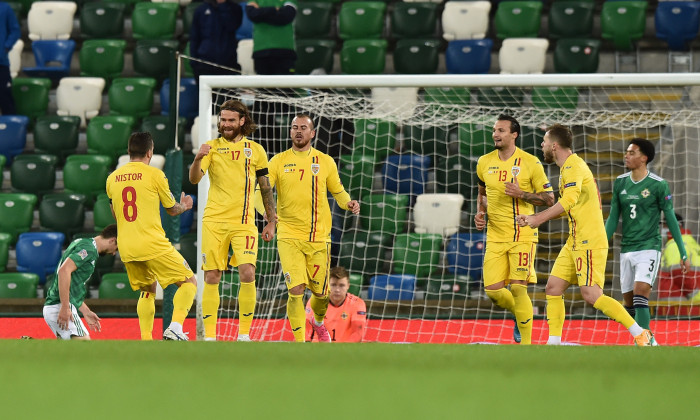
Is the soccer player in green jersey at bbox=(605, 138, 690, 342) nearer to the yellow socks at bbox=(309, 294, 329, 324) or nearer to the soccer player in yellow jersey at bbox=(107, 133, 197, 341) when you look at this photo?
the yellow socks at bbox=(309, 294, 329, 324)

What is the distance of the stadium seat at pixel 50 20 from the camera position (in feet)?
41.2

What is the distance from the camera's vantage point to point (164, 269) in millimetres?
6715

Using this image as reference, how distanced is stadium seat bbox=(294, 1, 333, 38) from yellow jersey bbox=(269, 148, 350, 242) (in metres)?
5.04

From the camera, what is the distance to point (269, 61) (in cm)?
1015

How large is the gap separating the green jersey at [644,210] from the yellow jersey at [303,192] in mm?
2245

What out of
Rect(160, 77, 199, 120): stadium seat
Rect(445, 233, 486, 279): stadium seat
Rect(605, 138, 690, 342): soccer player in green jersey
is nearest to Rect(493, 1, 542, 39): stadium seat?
Rect(445, 233, 486, 279): stadium seat

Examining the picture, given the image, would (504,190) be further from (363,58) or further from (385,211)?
(363,58)

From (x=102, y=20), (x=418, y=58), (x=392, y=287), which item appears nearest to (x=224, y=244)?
(x=392, y=287)

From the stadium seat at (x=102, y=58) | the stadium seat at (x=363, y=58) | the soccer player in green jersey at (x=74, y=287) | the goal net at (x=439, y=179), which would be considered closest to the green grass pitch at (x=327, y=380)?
the soccer player in green jersey at (x=74, y=287)

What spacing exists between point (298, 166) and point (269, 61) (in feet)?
9.84

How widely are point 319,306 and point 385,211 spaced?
9.00 ft

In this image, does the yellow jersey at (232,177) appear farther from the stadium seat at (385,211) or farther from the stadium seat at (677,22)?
the stadium seat at (677,22)

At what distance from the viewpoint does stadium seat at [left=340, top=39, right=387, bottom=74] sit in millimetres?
11453

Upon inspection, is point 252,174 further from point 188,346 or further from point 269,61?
point 188,346
